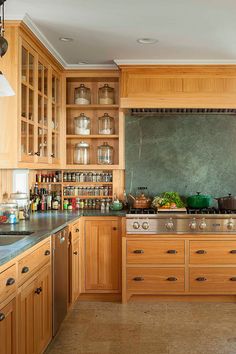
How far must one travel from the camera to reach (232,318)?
12.7 ft

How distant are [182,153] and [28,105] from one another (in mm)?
1974

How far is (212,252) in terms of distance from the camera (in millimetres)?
4301

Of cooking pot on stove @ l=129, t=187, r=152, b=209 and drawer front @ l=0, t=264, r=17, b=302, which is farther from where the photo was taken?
cooking pot on stove @ l=129, t=187, r=152, b=209

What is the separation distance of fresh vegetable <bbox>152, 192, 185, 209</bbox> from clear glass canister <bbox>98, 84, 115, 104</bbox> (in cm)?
117

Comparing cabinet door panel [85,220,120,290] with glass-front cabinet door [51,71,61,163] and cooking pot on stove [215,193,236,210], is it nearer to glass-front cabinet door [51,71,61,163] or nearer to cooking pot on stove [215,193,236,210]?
glass-front cabinet door [51,71,61,163]

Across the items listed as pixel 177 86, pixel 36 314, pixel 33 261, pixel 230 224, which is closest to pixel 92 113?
pixel 177 86

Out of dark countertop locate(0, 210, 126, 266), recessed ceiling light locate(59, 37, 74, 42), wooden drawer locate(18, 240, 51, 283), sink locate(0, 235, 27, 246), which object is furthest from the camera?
recessed ceiling light locate(59, 37, 74, 42)

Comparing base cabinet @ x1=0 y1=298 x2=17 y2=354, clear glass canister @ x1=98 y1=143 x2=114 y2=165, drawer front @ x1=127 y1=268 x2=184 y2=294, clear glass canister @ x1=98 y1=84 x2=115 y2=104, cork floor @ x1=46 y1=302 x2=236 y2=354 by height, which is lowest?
cork floor @ x1=46 y1=302 x2=236 y2=354

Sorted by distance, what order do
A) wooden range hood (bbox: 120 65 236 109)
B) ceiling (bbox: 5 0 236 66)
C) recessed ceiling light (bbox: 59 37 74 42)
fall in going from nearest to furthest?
ceiling (bbox: 5 0 236 66) < recessed ceiling light (bbox: 59 37 74 42) < wooden range hood (bbox: 120 65 236 109)

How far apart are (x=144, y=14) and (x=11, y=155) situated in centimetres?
142

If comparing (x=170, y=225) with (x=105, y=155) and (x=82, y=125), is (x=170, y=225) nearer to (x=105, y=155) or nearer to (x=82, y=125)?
(x=105, y=155)

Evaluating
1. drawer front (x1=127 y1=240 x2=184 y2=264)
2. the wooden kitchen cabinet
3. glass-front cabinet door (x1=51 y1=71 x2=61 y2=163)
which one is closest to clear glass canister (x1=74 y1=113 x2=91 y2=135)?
glass-front cabinet door (x1=51 y1=71 x2=61 y2=163)

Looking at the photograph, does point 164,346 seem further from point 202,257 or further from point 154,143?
point 154,143

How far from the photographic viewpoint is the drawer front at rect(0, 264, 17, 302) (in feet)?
6.95
